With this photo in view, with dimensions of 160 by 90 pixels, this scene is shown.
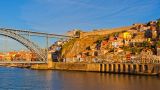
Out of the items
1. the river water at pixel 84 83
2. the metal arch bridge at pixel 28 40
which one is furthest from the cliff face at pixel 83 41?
the river water at pixel 84 83

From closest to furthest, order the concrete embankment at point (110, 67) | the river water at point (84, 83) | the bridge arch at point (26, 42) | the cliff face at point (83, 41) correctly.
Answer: the river water at point (84, 83) → the concrete embankment at point (110, 67) → the bridge arch at point (26, 42) → the cliff face at point (83, 41)

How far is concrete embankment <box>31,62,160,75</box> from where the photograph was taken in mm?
63550

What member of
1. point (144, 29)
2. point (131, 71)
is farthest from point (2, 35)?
point (144, 29)

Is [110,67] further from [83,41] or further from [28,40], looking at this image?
[83,41]

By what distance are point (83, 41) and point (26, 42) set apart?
29.2m

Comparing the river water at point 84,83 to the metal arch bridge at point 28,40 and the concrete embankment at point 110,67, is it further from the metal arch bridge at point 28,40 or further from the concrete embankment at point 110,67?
the metal arch bridge at point 28,40

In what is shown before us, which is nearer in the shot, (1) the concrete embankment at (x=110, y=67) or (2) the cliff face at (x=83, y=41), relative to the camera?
(1) the concrete embankment at (x=110, y=67)

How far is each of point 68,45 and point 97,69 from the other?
26600 millimetres

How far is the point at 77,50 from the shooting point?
103 metres

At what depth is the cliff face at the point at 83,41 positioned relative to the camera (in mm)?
102562

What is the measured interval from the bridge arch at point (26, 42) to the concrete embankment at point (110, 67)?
4.30 meters

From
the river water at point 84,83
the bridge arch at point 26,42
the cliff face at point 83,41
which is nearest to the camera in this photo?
the river water at point 84,83

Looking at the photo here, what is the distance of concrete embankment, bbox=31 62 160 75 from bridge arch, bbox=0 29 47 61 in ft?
14.1

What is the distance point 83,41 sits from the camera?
10556cm
